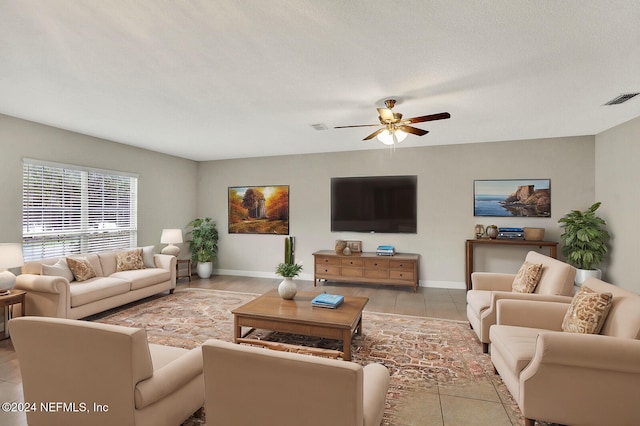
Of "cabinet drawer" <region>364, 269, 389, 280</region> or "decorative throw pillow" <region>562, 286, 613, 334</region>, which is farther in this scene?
"cabinet drawer" <region>364, 269, 389, 280</region>

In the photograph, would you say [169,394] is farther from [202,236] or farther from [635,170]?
[635,170]

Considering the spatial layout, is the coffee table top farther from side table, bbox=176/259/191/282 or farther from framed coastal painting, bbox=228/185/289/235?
side table, bbox=176/259/191/282

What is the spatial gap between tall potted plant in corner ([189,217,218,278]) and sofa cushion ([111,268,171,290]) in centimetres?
140

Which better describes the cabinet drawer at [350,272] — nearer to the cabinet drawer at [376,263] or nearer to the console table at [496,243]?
the cabinet drawer at [376,263]

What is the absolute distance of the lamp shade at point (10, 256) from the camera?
331cm

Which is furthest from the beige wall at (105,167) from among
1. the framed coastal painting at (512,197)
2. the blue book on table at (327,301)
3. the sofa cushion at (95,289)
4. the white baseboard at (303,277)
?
the framed coastal painting at (512,197)

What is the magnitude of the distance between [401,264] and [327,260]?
4.49 ft

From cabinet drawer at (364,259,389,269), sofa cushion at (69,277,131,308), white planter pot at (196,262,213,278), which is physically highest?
cabinet drawer at (364,259,389,269)

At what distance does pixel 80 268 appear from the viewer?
424 centimetres

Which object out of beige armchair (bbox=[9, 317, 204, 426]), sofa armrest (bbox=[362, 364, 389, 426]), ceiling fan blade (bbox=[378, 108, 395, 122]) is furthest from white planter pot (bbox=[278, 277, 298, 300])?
ceiling fan blade (bbox=[378, 108, 395, 122])

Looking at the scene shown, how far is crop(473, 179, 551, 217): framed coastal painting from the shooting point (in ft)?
17.4

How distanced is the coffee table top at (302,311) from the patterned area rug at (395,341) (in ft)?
1.30

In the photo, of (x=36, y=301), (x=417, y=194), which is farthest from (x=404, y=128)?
(x=36, y=301)

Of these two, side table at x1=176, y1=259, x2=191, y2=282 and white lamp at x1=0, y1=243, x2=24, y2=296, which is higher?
white lamp at x1=0, y1=243, x2=24, y2=296
